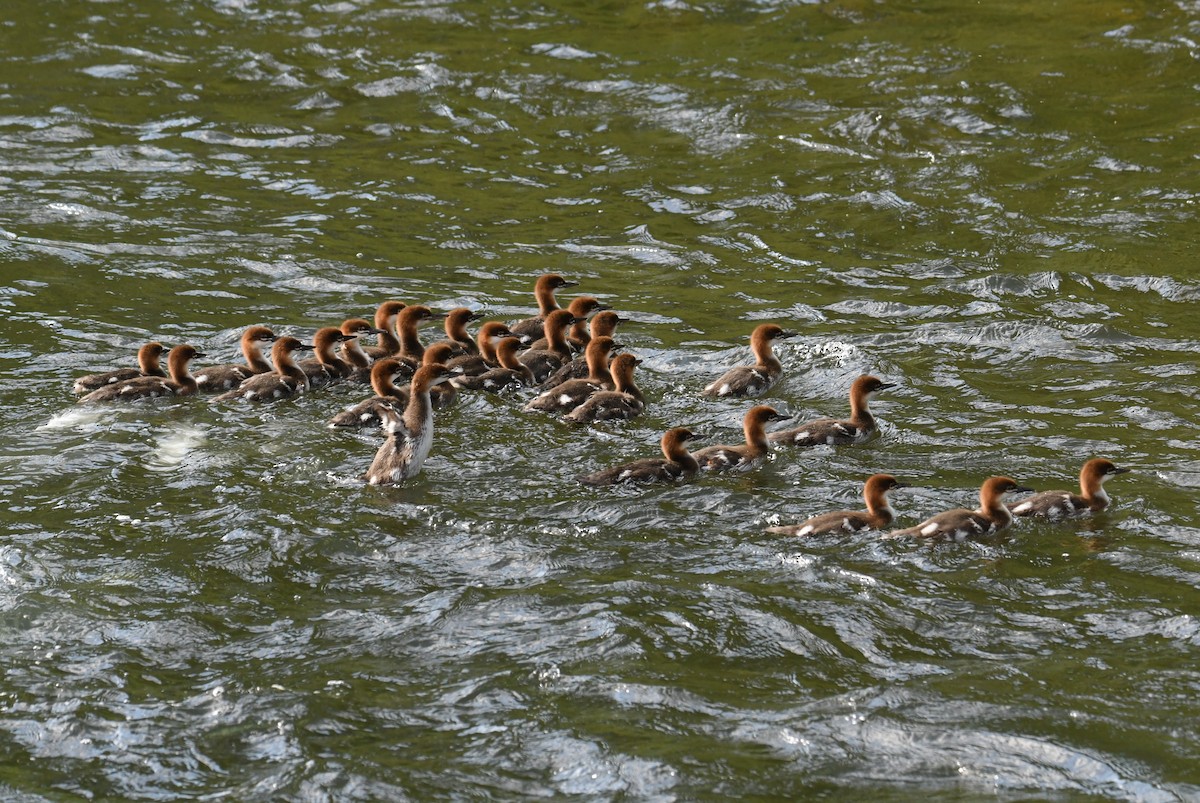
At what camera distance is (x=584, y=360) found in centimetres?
1130

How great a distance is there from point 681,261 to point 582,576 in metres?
6.04

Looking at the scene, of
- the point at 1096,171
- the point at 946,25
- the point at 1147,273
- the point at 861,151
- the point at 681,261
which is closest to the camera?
the point at 1147,273

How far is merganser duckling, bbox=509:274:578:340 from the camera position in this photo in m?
12.0

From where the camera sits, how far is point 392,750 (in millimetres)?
6551

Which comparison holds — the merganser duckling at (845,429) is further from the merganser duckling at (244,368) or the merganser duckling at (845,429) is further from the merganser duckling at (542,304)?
the merganser duckling at (244,368)

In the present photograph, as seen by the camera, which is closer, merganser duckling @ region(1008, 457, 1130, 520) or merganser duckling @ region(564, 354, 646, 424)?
merganser duckling @ region(1008, 457, 1130, 520)

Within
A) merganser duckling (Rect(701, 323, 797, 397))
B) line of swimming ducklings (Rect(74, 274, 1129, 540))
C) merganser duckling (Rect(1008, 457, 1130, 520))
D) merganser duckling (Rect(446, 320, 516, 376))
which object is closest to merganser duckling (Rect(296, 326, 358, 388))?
line of swimming ducklings (Rect(74, 274, 1129, 540))

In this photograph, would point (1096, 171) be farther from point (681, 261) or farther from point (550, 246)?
point (550, 246)

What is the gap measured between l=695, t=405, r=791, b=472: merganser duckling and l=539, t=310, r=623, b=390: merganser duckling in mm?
1667

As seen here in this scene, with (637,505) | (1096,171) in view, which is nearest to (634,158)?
(1096,171)

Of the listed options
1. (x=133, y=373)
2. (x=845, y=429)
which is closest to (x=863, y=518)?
(x=845, y=429)

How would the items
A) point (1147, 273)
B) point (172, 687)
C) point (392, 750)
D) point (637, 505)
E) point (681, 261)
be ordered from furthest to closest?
point (681, 261), point (1147, 273), point (637, 505), point (172, 687), point (392, 750)

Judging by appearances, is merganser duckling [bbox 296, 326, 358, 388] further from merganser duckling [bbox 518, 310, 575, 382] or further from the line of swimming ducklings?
merganser duckling [bbox 518, 310, 575, 382]

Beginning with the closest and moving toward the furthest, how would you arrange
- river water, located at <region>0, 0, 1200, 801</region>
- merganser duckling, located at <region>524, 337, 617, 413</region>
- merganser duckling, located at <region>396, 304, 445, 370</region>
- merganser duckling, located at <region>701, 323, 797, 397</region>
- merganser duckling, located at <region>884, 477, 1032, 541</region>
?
river water, located at <region>0, 0, 1200, 801</region> < merganser duckling, located at <region>884, 477, 1032, 541</region> < merganser duckling, located at <region>524, 337, 617, 413</region> < merganser duckling, located at <region>701, 323, 797, 397</region> < merganser duckling, located at <region>396, 304, 445, 370</region>
